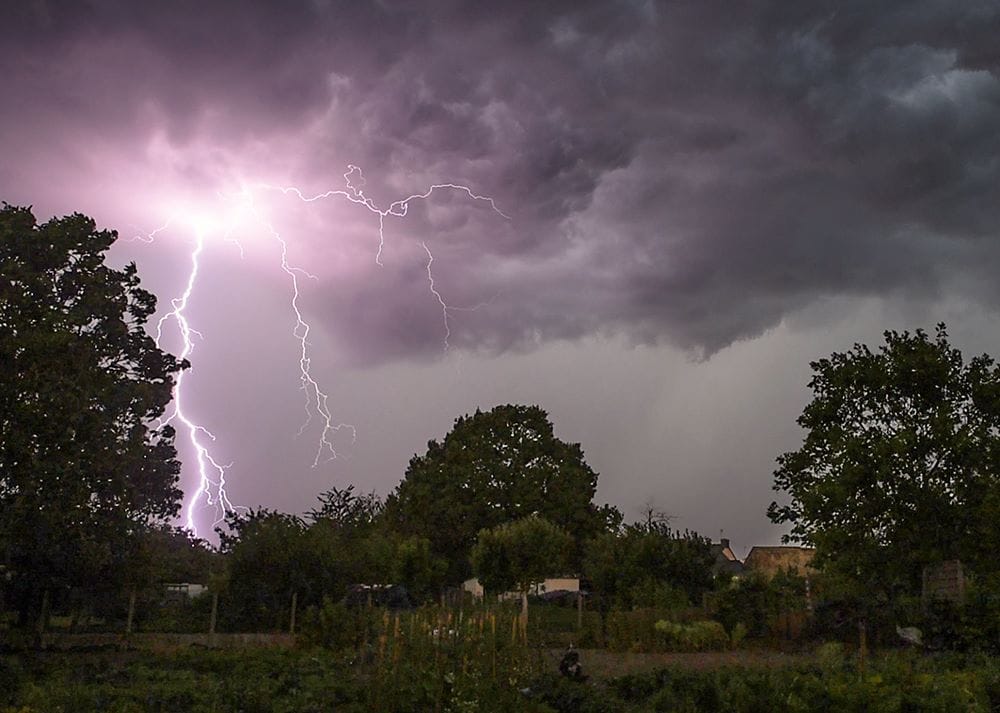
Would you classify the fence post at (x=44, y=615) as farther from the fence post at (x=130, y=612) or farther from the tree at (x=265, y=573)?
the tree at (x=265, y=573)

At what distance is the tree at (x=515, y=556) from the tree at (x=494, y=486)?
15606mm

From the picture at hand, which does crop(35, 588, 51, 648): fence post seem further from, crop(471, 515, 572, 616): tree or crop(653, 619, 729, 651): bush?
crop(471, 515, 572, 616): tree

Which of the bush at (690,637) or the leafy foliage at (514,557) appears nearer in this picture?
the bush at (690,637)

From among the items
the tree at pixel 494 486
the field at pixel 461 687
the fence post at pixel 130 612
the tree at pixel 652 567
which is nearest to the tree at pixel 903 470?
the tree at pixel 652 567

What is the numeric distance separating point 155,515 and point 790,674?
1845cm

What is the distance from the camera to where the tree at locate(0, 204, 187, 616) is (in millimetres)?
20969

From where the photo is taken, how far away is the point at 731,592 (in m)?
25.5

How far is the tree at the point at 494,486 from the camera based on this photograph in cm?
5225

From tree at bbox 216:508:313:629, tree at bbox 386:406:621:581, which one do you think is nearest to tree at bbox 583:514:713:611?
tree at bbox 216:508:313:629

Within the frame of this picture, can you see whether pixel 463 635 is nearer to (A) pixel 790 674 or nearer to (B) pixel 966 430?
(A) pixel 790 674

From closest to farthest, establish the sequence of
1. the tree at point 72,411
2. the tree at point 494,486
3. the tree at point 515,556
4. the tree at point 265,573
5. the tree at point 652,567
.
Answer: the tree at point 72,411 → the tree at point 265,573 → the tree at point 652,567 → the tree at point 515,556 → the tree at point 494,486

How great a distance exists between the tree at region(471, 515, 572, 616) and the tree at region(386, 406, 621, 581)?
15.6 metres

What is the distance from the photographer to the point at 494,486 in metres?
52.8

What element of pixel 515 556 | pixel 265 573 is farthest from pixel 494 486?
pixel 265 573
